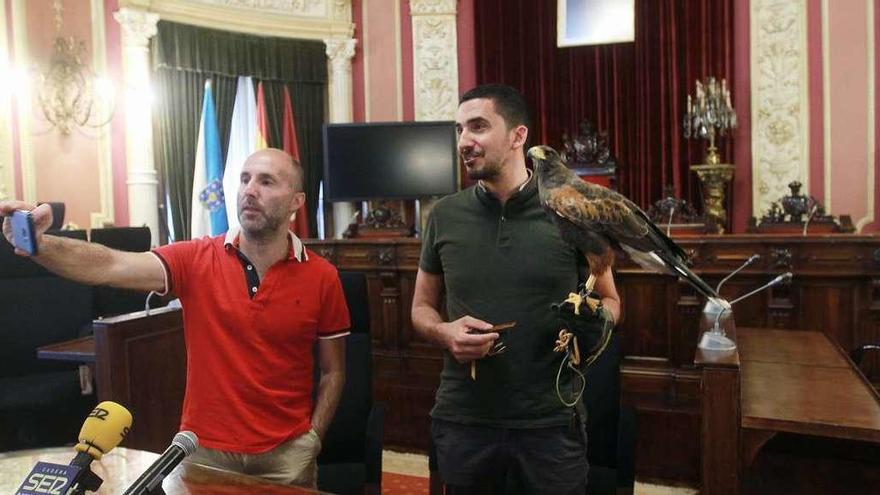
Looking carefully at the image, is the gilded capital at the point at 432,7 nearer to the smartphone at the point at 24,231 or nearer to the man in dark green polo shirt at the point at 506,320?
the man in dark green polo shirt at the point at 506,320

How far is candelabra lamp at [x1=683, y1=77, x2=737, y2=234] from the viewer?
5.13 meters

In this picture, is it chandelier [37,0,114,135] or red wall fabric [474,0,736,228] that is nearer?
chandelier [37,0,114,135]

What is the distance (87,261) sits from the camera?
1480 mm

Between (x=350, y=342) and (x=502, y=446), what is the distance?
829mm

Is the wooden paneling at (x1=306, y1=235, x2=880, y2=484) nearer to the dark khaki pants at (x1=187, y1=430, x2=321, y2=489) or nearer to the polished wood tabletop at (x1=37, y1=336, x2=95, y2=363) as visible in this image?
Answer: the polished wood tabletop at (x1=37, y1=336, x2=95, y2=363)

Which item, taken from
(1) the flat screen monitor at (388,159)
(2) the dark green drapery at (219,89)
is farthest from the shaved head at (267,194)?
(2) the dark green drapery at (219,89)

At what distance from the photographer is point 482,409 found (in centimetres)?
161

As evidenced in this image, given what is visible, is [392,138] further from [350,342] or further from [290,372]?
[290,372]

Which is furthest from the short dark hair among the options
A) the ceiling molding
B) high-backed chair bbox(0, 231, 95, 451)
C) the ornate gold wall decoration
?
the ceiling molding

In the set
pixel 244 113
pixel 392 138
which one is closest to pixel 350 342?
pixel 392 138

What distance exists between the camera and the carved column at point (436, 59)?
21.0 feet

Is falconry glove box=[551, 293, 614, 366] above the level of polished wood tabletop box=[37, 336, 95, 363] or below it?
above

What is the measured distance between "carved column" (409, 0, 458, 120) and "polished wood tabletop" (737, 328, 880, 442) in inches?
156

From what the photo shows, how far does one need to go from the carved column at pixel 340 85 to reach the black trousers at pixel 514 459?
5.07m
